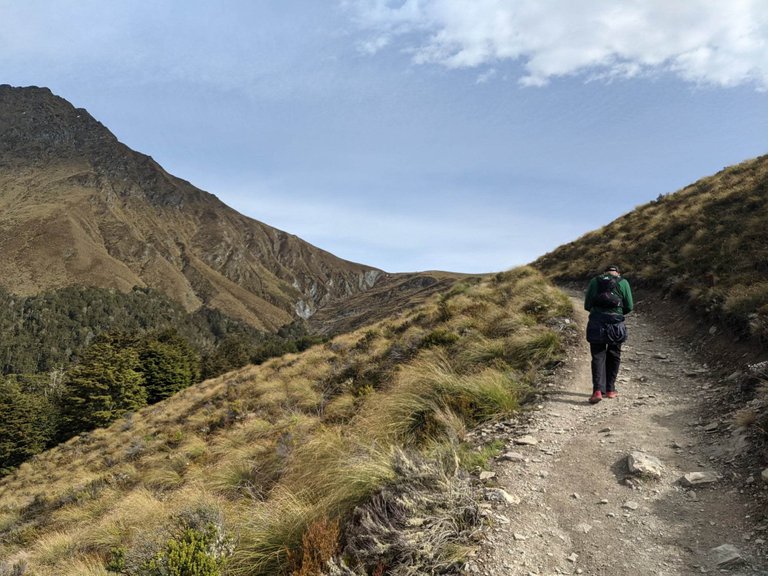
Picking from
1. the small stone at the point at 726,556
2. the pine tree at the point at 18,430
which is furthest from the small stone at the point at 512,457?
the pine tree at the point at 18,430

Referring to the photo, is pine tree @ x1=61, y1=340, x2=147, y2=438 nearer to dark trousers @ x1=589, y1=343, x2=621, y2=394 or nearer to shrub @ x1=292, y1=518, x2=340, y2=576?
shrub @ x1=292, y1=518, x2=340, y2=576

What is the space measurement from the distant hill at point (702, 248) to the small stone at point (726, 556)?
5146 mm

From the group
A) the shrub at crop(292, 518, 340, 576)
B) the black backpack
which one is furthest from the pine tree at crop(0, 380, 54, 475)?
the black backpack

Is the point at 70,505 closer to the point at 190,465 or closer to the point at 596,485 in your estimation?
the point at 190,465

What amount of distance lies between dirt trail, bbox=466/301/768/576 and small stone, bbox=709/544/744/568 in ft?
0.07

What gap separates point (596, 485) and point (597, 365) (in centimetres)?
283

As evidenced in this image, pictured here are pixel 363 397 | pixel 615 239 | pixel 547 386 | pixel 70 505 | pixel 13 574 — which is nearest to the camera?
pixel 13 574

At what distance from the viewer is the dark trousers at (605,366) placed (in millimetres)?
6906

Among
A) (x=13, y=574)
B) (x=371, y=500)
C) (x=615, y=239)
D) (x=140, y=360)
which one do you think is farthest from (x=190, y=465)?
(x=140, y=360)

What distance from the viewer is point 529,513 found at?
4.10 metres

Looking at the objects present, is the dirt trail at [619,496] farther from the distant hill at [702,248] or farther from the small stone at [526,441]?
the distant hill at [702,248]

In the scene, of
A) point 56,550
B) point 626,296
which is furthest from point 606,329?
point 56,550

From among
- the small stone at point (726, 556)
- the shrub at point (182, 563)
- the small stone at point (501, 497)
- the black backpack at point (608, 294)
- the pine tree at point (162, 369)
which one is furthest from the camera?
the pine tree at point (162, 369)

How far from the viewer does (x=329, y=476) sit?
5156mm
